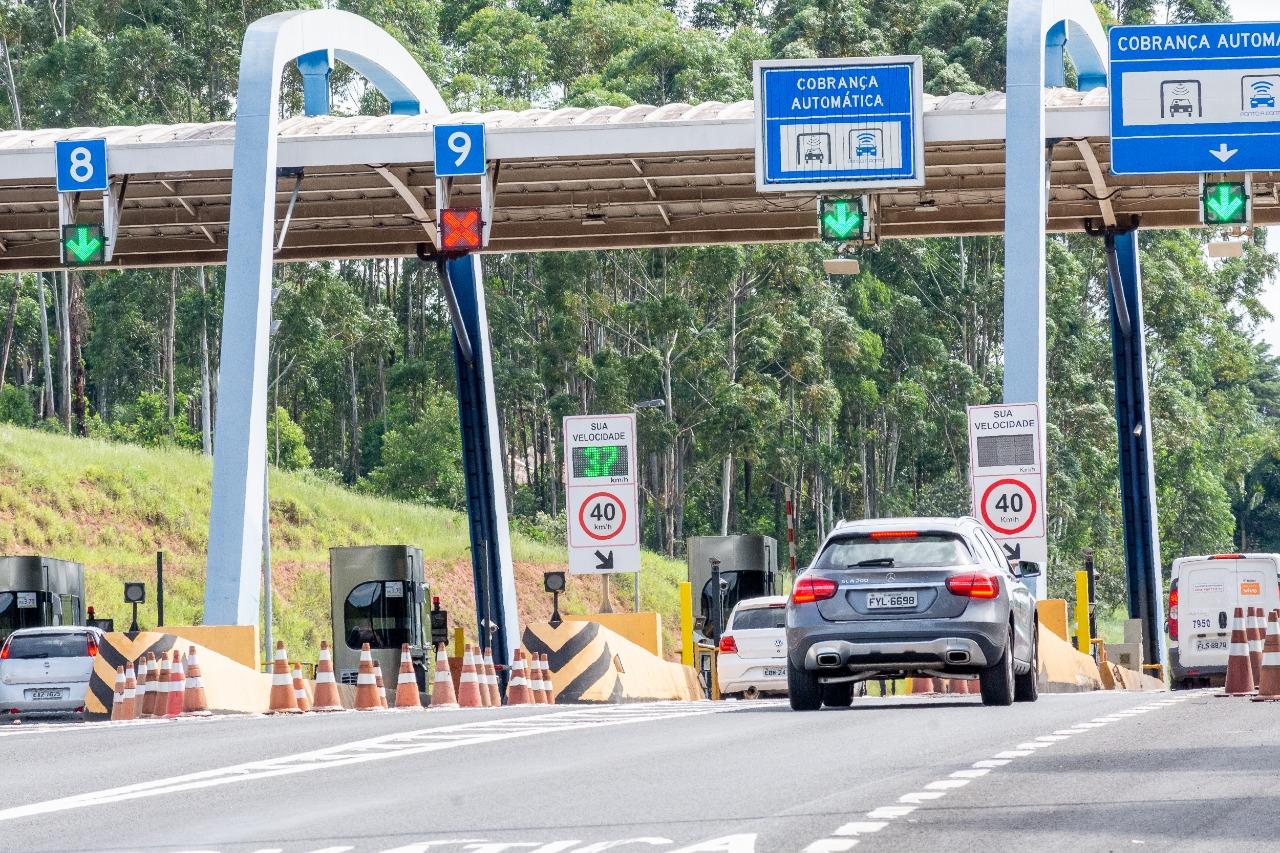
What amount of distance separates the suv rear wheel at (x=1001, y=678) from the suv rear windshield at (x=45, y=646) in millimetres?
15080

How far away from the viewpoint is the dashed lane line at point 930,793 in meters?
8.61

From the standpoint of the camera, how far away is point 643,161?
3394 cm

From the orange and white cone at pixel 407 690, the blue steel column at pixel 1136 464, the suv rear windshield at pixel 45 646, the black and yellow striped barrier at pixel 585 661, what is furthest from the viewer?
Result: the blue steel column at pixel 1136 464

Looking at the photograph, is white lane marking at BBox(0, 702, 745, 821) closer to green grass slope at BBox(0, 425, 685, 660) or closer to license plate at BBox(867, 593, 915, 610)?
license plate at BBox(867, 593, 915, 610)

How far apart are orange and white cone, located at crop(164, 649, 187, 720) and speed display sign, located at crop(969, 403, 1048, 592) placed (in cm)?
903

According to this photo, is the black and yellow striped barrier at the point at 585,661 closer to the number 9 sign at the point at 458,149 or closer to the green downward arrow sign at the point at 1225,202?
the number 9 sign at the point at 458,149

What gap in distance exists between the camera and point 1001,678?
17.5 meters

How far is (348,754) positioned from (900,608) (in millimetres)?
5144

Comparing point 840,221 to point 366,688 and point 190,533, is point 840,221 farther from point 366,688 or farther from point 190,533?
point 190,533

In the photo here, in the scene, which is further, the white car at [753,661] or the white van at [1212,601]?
the white van at [1212,601]

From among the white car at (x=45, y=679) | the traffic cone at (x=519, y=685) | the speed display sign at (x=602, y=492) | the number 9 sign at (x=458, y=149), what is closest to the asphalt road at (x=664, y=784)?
the traffic cone at (x=519, y=685)

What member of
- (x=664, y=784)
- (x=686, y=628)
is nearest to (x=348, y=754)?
(x=664, y=784)

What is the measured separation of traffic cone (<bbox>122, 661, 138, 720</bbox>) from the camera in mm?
20500

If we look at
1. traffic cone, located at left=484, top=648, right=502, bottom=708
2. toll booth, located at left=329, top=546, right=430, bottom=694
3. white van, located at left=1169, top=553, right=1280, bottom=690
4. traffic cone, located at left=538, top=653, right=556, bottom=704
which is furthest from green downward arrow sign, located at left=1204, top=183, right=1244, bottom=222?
toll booth, located at left=329, top=546, right=430, bottom=694
